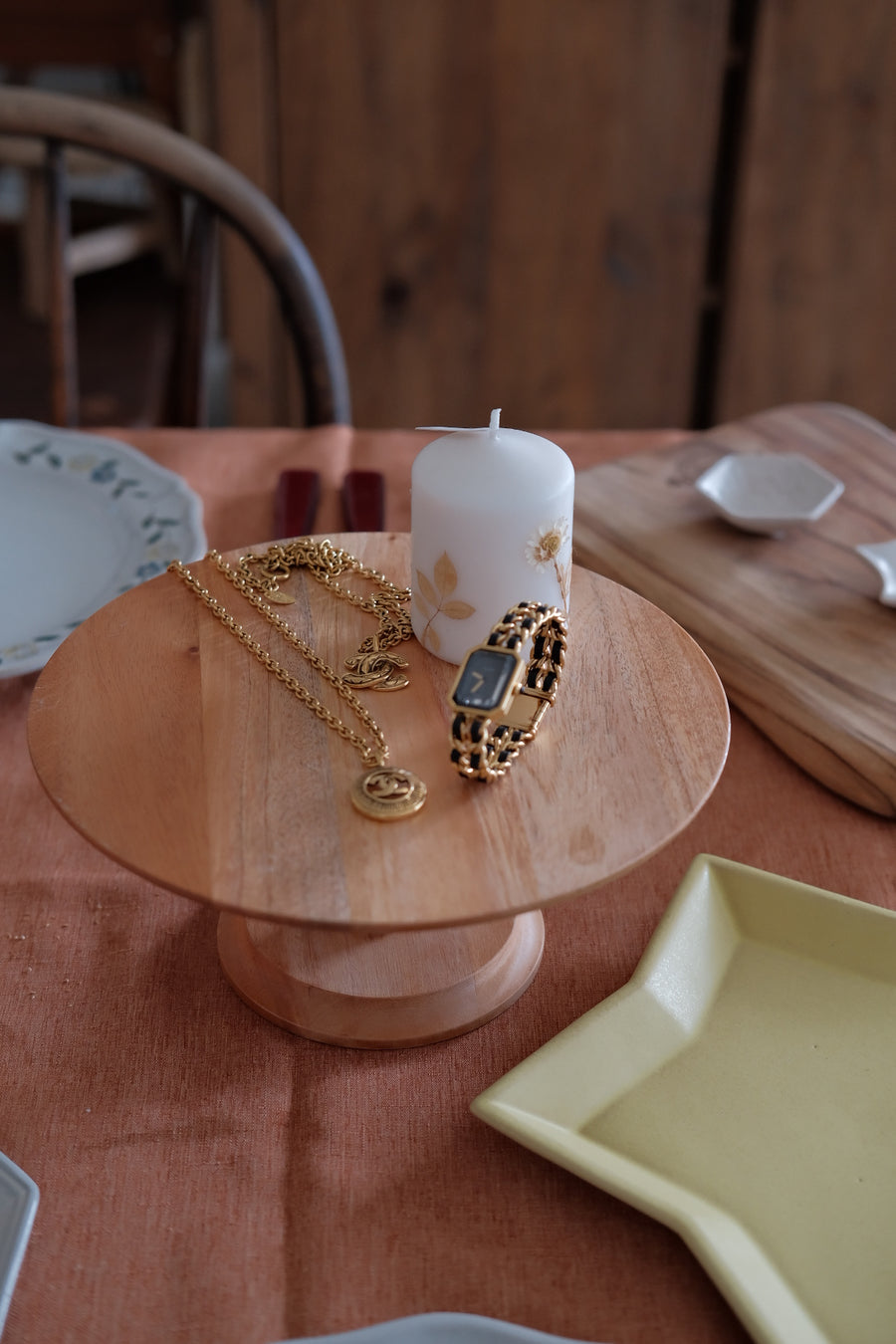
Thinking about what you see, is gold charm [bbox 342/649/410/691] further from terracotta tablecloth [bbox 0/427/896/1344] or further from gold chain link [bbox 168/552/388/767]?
terracotta tablecloth [bbox 0/427/896/1344]

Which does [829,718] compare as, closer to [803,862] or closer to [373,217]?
[803,862]

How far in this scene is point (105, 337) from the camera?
64.9 inches

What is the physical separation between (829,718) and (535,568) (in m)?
0.22

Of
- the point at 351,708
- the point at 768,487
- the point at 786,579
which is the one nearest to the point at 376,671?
the point at 351,708

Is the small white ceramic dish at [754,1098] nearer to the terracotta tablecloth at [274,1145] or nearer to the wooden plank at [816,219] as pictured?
the terracotta tablecloth at [274,1145]

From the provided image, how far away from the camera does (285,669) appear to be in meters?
0.51

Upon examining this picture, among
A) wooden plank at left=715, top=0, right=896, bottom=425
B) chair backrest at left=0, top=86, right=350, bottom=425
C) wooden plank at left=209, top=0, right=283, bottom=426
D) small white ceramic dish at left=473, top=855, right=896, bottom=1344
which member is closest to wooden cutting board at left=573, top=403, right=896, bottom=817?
small white ceramic dish at left=473, top=855, right=896, bottom=1344

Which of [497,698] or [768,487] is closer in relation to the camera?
[497,698]

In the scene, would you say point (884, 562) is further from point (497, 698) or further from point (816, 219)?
point (816, 219)

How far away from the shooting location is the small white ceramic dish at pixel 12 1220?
1.25 feet

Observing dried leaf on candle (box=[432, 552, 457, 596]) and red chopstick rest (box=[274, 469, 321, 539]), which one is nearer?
dried leaf on candle (box=[432, 552, 457, 596])

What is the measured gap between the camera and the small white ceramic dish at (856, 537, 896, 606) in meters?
0.69

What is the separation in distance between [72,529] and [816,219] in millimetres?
1367

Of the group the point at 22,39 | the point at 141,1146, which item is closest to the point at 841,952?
the point at 141,1146
